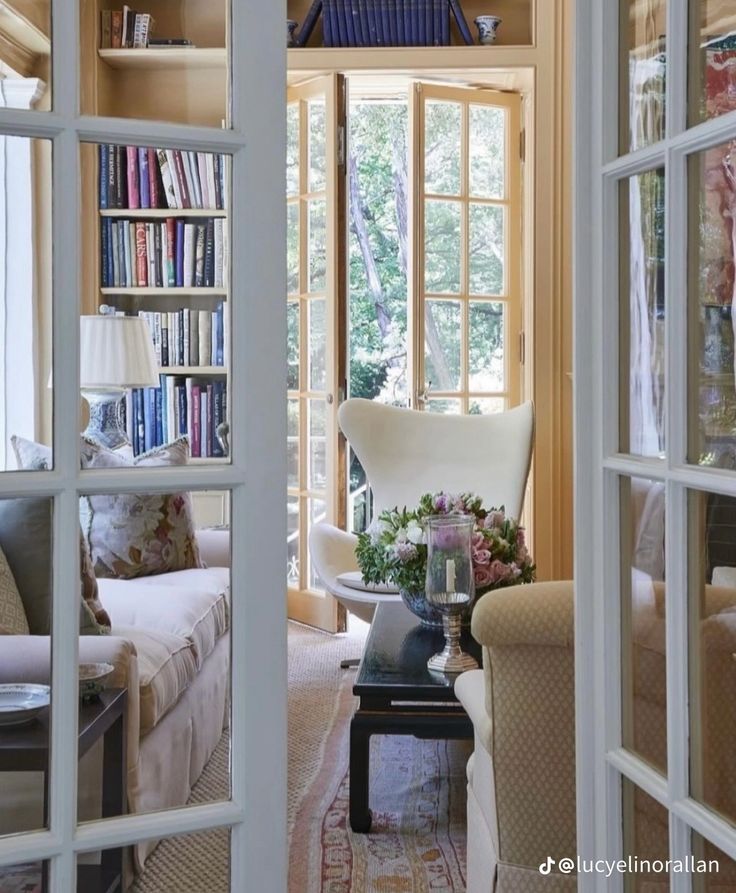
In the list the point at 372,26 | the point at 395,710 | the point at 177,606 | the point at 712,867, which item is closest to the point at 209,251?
the point at 177,606

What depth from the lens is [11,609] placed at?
3.76 feet

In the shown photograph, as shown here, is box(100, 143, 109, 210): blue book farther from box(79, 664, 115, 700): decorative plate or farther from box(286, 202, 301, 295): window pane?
box(286, 202, 301, 295): window pane

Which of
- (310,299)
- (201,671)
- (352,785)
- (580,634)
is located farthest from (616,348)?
(310,299)

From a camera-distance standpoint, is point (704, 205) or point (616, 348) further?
point (616, 348)

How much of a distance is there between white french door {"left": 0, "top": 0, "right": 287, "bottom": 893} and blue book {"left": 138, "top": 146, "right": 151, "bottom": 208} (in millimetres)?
17

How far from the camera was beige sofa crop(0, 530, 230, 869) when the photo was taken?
1.17 metres

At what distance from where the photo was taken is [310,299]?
4.61 meters

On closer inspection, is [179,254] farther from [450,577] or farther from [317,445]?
[317,445]

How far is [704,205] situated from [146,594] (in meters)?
0.86

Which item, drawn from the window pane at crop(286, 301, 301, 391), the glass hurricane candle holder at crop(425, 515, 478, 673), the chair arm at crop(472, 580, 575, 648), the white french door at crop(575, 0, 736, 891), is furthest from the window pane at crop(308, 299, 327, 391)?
the white french door at crop(575, 0, 736, 891)

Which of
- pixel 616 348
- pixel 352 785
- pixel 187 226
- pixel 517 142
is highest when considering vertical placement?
pixel 517 142

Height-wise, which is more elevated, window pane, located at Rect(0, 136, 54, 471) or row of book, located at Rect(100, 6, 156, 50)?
row of book, located at Rect(100, 6, 156, 50)

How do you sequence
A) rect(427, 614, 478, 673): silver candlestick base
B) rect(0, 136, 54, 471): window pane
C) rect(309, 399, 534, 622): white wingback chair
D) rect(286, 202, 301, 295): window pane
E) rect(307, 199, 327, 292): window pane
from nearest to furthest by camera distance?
1. rect(0, 136, 54, 471): window pane
2. rect(427, 614, 478, 673): silver candlestick base
3. rect(309, 399, 534, 622): white wingback chair
4. rect(307, 199, 327, 292): window pane
5. rect(286, 202, 301, 295): window pane

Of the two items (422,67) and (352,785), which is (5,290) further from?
(422,67)
